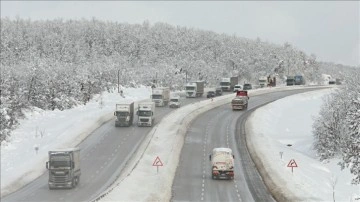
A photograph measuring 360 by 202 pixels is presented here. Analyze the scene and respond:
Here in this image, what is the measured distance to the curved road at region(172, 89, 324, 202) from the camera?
45.7 metres

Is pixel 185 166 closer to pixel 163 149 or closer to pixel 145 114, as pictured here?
pixel 163 149

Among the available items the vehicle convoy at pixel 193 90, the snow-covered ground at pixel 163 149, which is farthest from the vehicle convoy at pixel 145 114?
the vehicle convoy at pixel 193 90

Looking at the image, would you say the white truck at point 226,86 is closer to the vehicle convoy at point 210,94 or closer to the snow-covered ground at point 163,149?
the vehicle convoy at point 210,94

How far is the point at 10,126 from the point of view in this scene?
87.0 metres

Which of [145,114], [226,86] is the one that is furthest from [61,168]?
[226,86]

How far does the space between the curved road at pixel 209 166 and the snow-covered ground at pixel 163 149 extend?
1.39 meters

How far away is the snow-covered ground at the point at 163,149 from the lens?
159 feet

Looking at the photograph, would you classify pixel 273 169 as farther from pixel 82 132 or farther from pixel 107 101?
pixel 107 101

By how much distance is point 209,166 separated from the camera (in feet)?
192

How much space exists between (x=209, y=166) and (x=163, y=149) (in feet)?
28.9

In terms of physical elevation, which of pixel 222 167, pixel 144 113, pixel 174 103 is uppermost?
pixel 174 103

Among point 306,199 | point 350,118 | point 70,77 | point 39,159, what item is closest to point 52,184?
point 39,159

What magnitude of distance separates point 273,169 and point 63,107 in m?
60.7

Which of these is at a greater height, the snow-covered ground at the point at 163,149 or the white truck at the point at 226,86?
the white truck at the point at 226,86
